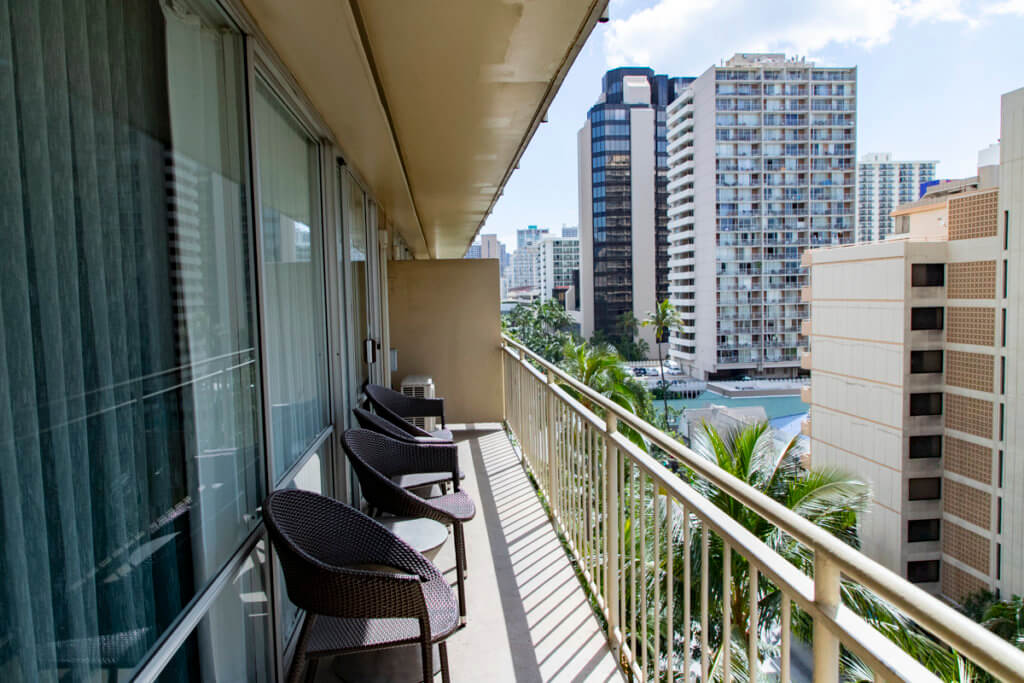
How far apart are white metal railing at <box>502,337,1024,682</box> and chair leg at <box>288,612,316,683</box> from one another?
3.02 ft

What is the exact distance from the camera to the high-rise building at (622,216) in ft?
227

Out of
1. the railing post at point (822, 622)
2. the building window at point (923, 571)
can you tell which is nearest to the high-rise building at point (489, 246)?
the building window at point (923, 571)

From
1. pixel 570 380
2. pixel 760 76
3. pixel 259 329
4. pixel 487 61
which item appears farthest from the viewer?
pixel 760 76

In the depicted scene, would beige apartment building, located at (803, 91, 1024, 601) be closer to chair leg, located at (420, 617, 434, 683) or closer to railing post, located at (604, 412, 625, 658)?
railing post, located at (604, 412, 625, 658)

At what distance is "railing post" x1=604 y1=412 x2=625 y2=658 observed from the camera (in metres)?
2.17

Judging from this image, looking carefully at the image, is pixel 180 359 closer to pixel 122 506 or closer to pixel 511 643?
pixel 122 506

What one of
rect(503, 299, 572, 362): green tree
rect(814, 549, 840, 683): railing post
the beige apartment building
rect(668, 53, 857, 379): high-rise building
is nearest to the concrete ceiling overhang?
rect(814, 549, 840, 683): railing post

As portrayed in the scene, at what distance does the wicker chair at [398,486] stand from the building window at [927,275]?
35.0 metres

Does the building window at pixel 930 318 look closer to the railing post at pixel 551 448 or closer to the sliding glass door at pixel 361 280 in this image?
the sliding glass door at pixel 361 280

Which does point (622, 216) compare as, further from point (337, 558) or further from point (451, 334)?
point (337, 558)

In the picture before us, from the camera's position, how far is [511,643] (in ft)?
7.46

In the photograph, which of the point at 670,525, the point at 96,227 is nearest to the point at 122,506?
the point at 96,227

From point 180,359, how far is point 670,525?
126cm

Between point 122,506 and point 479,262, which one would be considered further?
point 479,262
